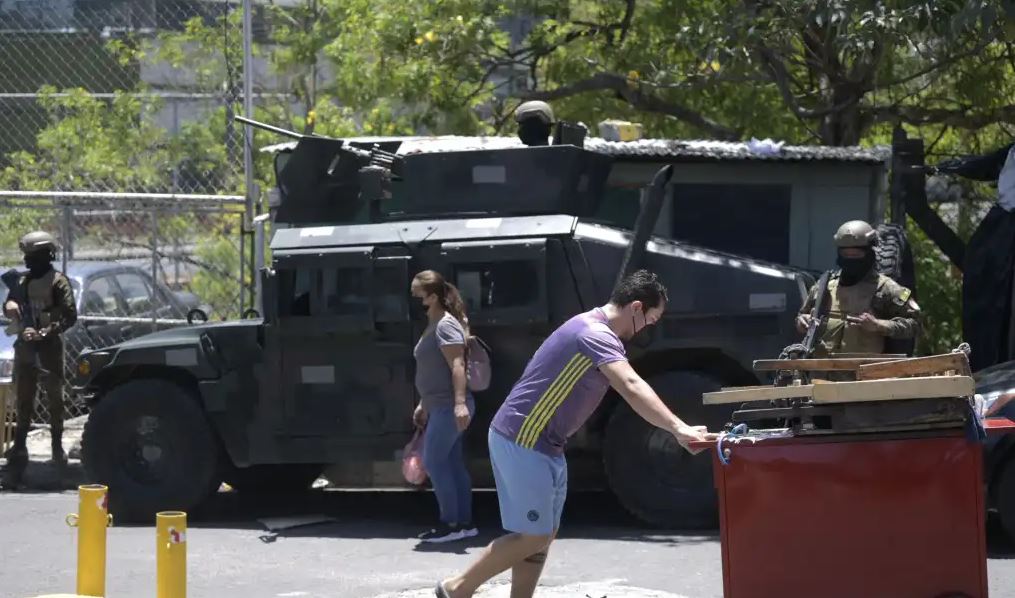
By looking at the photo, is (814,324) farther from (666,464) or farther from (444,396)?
(444,396)

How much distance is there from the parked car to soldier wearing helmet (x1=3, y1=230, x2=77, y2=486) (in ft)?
3.37

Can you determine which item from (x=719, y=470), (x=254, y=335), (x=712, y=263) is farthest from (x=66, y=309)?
(x=719, y=470)

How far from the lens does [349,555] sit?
28.6ft

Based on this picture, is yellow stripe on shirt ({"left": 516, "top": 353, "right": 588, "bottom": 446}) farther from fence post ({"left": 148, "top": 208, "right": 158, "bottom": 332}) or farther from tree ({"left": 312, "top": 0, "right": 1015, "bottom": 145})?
fence post ({"left": 148, "top": 208, "right": 158, "bottom": 332})

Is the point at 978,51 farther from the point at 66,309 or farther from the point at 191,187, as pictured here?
the point at 191,187

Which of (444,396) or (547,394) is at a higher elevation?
(547,394)

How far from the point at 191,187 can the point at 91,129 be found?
1.31 meters

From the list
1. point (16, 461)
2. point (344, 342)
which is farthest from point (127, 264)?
point (344, 342)

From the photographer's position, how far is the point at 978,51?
1169cm

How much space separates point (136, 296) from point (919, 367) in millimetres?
8769

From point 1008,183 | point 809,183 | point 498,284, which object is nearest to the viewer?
point 498,284

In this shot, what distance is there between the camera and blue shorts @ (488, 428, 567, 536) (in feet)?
20.2

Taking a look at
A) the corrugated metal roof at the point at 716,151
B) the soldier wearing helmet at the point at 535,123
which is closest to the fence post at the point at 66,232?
the corrugated metal roof at the point at 716,151

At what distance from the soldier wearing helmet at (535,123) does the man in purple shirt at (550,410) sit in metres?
3.94
